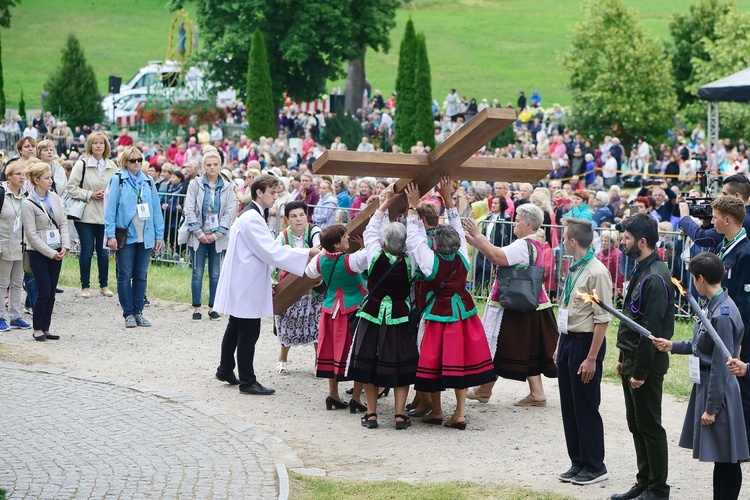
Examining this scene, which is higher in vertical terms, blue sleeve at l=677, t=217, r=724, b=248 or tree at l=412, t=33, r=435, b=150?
tree at l=412, t=33, r=435, b=150

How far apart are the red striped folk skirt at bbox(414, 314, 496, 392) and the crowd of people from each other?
12 mm

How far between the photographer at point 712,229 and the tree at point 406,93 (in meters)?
26.6

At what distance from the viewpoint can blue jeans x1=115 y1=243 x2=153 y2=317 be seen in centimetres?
1198

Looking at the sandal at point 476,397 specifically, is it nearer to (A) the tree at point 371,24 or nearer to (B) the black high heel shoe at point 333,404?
(B) the black high heel shoe at point 333,404

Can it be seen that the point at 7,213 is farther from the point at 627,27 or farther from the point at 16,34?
the point at 16,34

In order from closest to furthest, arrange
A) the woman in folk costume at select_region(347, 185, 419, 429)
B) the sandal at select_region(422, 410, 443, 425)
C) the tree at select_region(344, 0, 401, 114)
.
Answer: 1. the woman in folk costume at select_region(347, 185, 419, 429)
2. the sandal at select_region(422, 410, 443, 425)
3. the tree at select_region(344, 0, 401, 114)

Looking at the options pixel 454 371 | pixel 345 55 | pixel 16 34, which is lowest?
pixel 454 371

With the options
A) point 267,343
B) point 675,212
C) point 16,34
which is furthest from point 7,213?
point 16,34

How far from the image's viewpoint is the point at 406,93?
34844mm

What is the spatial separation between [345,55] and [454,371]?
1470 inches

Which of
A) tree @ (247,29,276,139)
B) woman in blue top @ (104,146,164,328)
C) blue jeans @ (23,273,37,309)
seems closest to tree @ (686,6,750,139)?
tree @ (247,29,276,139)

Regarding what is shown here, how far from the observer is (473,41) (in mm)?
74500

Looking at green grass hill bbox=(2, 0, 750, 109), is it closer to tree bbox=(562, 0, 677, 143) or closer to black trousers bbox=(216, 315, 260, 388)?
tree bbox=(562, 0, 677, 143)

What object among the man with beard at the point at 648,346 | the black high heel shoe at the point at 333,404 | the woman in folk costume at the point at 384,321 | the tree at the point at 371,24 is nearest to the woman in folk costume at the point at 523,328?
the woman in folk costume at the point at 384,321
